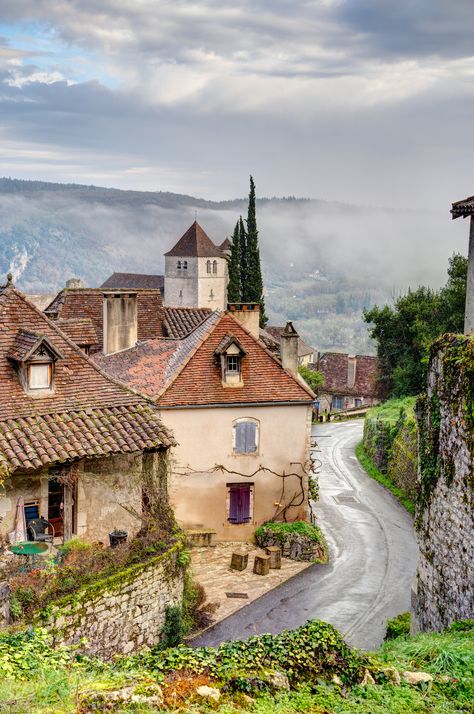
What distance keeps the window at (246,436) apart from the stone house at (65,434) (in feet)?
30.4

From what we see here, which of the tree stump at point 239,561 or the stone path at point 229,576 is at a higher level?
the tree stump at point 239,561

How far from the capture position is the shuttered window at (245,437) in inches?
Result: 1110

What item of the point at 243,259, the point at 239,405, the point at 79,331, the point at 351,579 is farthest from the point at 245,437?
the point at 243,259

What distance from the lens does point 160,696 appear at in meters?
8.77

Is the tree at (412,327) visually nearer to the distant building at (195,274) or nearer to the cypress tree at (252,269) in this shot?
the cypress tree at (252,269)

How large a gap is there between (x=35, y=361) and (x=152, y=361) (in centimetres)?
1225

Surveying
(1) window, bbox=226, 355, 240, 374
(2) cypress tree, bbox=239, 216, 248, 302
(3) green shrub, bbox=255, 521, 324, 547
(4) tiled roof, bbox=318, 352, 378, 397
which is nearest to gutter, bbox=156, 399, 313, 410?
(1) window, bbox=226, 355, 240, 374

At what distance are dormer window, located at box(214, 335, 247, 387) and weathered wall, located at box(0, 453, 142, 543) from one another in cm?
978

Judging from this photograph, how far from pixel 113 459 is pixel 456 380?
8.15 metres

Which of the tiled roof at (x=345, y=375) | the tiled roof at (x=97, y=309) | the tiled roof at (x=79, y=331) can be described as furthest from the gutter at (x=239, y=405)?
the tiled roof at (x=345, y=375)

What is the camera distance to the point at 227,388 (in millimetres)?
28031

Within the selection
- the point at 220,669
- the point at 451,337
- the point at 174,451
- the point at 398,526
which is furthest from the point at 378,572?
the point at 220,669

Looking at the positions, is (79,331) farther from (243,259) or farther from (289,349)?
(243,259)

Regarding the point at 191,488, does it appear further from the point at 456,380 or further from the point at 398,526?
the point at 456,380
